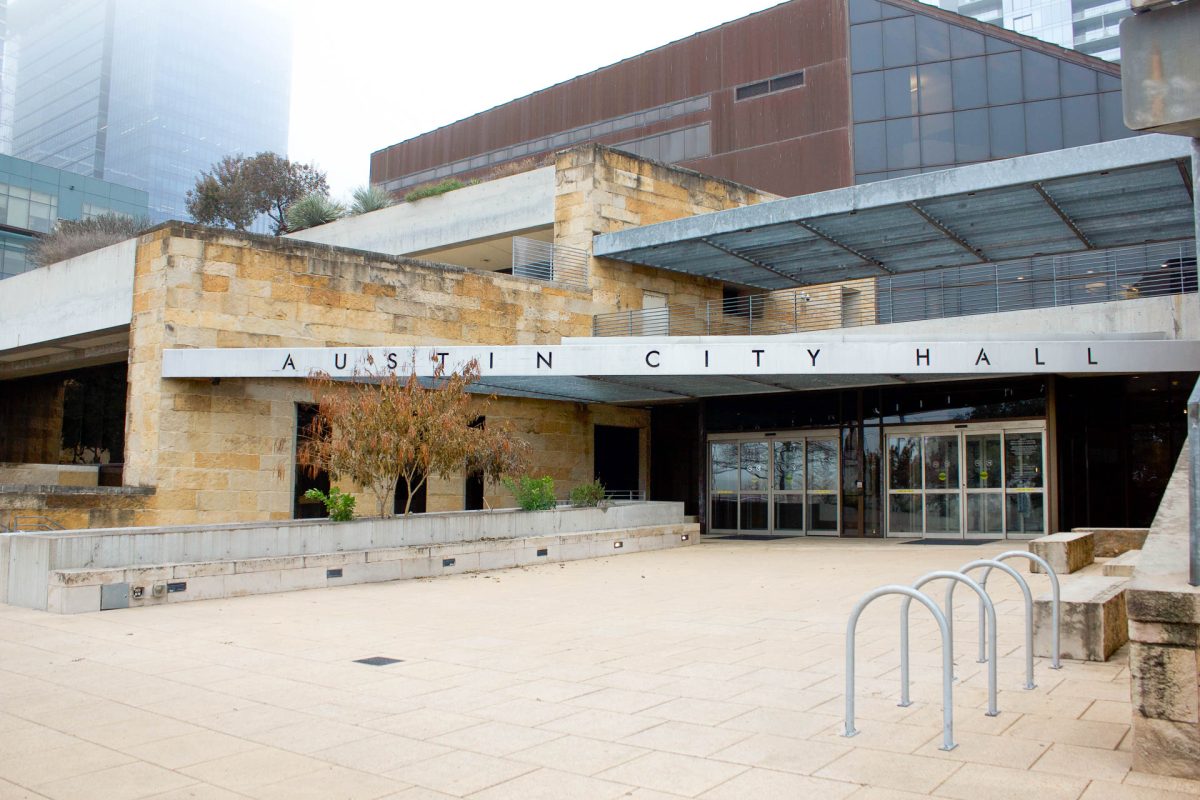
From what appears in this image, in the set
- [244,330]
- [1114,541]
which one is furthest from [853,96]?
[1114,541]

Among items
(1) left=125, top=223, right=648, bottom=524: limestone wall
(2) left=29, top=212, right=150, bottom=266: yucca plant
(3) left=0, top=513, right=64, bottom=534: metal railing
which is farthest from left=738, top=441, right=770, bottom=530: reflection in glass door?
(2) left=29, top=212, right=150, bottom=266: yucca plant

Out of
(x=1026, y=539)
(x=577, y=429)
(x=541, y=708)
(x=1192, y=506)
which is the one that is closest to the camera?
(x=1192, y=506)

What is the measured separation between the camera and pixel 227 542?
40.6 ft

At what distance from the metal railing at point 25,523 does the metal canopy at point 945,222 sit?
13.7 m

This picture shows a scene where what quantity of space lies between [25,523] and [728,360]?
12.7 meters

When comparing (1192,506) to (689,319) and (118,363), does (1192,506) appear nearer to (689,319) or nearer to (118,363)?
(689,319)

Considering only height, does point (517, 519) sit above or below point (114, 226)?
below

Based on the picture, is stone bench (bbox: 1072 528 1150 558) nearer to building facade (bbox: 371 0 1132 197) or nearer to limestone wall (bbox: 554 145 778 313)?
limestone wall (bbox: 554 145 778 313)

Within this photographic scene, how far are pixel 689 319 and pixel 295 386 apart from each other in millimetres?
11057

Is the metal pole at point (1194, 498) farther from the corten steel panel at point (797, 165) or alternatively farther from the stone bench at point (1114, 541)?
the corten steel panel at point (797, 165)

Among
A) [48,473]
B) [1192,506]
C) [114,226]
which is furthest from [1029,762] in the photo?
[114,226]

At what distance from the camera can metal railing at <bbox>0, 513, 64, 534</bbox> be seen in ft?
53.3

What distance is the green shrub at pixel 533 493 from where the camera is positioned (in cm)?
1720

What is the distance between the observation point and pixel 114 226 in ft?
121
